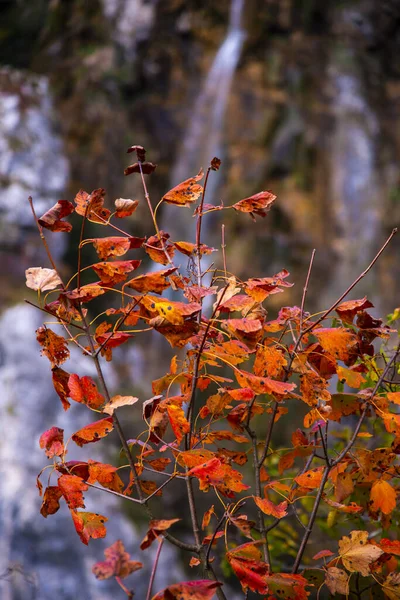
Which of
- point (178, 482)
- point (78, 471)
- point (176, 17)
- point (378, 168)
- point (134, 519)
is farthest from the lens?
point (176, 17)

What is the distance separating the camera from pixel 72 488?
2.82ft

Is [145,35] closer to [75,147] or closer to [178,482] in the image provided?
[75,147]

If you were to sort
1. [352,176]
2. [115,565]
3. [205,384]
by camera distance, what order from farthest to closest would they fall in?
[352,176] → [205,384] → [115,565]

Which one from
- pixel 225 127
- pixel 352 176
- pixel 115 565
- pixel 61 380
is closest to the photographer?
pixel 115 565

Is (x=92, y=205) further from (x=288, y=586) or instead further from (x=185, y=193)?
(x=288, y=586)

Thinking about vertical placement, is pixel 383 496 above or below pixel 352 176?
above

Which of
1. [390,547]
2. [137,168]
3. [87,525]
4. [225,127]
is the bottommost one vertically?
[225,127]

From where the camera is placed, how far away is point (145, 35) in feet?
15.0

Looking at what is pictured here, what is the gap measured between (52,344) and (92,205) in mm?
A: 244

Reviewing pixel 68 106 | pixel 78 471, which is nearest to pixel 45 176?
pixel 68 106

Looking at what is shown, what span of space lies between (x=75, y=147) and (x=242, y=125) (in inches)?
50.6

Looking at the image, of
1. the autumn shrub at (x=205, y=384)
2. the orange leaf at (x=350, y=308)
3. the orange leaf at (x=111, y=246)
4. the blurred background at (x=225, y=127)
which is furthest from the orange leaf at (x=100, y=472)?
the blurred background at (x=225, y=127)

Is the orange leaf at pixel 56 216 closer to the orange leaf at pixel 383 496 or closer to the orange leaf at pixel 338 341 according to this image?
the orange leaf at pixel 338 341

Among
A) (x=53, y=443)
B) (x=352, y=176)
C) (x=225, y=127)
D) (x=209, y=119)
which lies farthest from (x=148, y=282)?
(x=209, y=119)
